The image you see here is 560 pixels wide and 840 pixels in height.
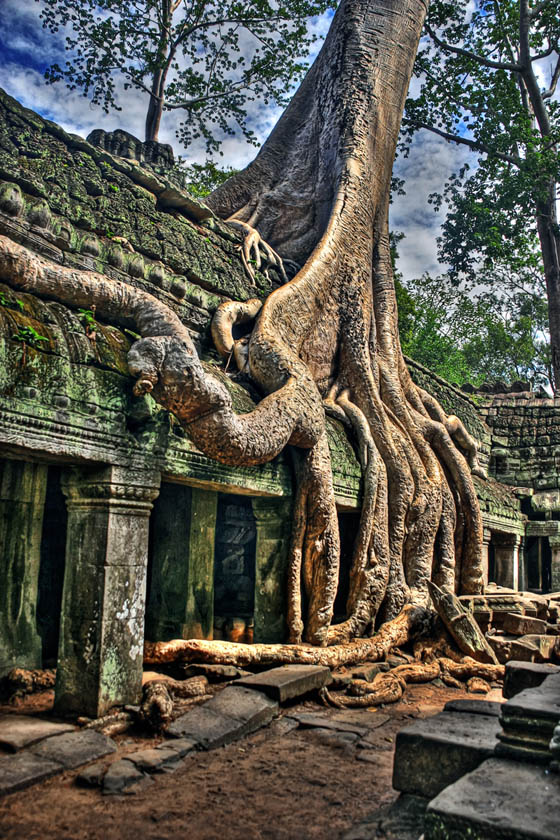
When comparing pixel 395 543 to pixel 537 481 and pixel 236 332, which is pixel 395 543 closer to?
pixel 236 332

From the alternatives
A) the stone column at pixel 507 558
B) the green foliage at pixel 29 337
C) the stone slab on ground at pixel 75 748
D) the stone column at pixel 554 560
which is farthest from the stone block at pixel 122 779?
the stone column at pixel 554 560

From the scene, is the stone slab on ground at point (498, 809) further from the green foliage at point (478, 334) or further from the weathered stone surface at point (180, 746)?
the green foliage at point (478, 334)

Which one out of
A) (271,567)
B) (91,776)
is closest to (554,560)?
(271,567)

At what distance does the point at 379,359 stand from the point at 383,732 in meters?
4.91

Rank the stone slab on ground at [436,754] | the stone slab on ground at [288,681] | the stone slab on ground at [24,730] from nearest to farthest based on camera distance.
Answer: the stone slab on ground at [436,754] → the stone slab on ground at [24,730] → the stone slab on ground at [288,681]

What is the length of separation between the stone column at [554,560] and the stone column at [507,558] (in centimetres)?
63

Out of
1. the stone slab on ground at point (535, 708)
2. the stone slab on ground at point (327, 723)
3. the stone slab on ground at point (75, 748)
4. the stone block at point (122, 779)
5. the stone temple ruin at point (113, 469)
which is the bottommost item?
the stone slab on ground at point (327, 723)

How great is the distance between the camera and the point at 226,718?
3.75 meters

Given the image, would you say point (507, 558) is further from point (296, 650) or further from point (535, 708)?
point (535, 708)

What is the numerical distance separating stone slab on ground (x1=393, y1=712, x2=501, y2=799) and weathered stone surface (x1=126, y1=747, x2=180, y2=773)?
1196 millimetres

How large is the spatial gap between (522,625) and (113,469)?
5.29 m

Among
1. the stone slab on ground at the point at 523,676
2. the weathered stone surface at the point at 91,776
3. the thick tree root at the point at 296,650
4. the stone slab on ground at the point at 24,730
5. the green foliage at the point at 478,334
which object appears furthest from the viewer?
the green foliage at the point at 478,334

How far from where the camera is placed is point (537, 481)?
483 inches

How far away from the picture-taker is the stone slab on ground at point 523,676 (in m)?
3.45
